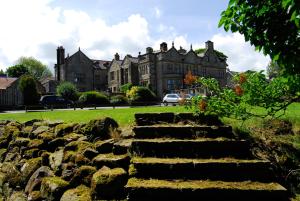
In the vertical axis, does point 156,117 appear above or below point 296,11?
below

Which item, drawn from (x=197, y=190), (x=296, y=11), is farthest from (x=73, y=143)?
(x=296, y=11)

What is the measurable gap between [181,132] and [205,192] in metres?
2.59

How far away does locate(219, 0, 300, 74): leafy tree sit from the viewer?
480cm

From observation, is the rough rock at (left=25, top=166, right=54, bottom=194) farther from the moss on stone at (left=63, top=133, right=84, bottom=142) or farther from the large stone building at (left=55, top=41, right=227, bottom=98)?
the large stone building at (left=55, top=41, right=227, bottom=98)

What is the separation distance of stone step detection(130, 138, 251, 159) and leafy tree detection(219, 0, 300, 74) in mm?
3776

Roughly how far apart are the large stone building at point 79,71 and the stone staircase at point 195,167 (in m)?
72.3

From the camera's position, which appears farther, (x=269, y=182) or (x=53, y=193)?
(x=53, y=193)

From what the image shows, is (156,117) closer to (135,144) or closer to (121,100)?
(135,144)

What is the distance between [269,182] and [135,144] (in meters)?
3.09

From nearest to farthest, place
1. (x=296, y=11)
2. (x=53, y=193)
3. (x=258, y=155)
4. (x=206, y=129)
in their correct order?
1. (x=296, y=11)
2. (x=53, y=193)
3. (x=258, y=155)
4. (x=206, y=129)

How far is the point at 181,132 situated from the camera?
937 cm

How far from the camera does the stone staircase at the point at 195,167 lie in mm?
6969

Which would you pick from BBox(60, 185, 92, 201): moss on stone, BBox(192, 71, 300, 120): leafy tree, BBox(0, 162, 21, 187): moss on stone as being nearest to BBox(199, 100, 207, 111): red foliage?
BBox(192, 71, 300, 120): leafy tree

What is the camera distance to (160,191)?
704 cm
